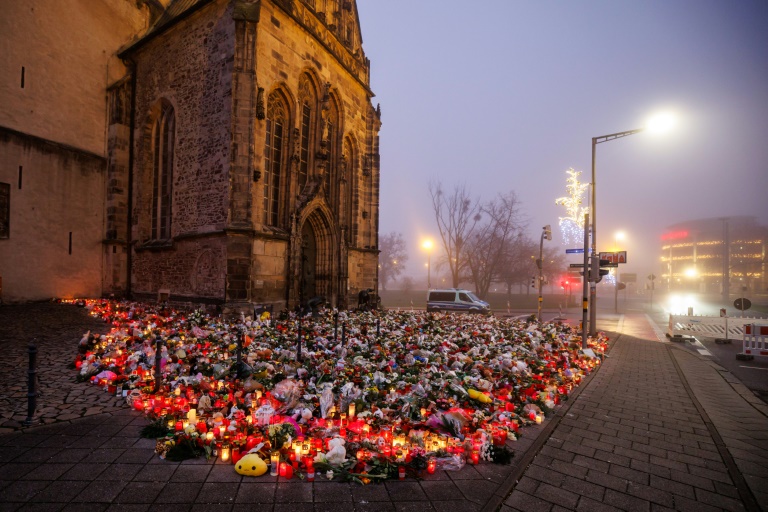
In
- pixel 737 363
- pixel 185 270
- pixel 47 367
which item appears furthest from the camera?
pixel 185 270

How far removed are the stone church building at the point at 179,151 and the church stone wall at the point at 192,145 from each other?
68 mm

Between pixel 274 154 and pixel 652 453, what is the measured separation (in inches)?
556

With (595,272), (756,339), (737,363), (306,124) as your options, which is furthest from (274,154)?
(756,339)

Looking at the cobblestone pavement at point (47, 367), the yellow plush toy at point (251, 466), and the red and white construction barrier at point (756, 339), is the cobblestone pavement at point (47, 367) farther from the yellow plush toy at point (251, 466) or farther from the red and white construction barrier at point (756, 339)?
the red and white construction barrier at point (756, 339)

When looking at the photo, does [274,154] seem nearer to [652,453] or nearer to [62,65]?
[62,65]

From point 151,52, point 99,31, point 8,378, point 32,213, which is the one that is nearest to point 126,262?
point 32,213

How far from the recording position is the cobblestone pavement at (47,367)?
459 cm

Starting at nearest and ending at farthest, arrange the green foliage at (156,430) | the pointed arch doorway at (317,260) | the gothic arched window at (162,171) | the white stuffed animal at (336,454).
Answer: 1. the white stuffed animal at (336,454)
2. the green foliage at (156,430)
3. the gothic arched window at (162,171)
4. the pointed arch doorway at (317,260)

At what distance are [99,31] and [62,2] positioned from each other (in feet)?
4.80

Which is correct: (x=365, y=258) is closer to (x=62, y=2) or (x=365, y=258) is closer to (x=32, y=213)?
(x=32, y=213)

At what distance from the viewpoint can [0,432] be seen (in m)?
3.93

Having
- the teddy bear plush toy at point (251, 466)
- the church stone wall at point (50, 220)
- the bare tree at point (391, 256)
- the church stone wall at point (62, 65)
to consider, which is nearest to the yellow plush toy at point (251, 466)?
the teddy bear plush toy at point (251, 466)

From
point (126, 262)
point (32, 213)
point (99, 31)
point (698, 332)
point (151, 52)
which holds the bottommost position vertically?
point (698, 332)

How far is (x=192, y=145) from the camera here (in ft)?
43.8
